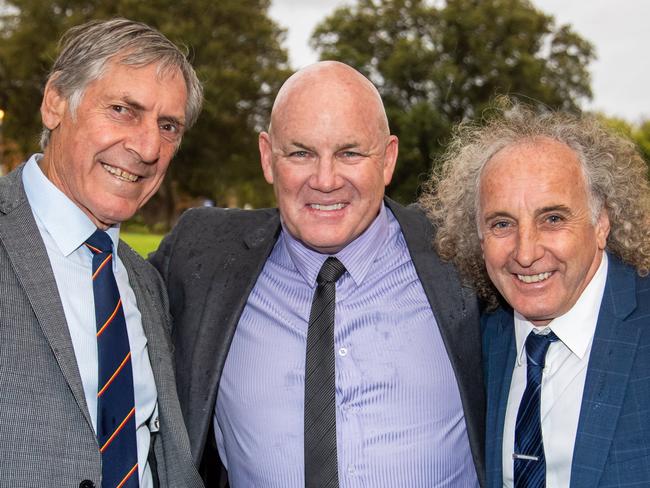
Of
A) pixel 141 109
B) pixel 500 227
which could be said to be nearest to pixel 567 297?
pixel 500 227

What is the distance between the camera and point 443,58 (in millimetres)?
25609

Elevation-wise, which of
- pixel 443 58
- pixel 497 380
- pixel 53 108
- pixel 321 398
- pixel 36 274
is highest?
pixel 443 58

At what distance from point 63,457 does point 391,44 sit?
26107 millimetres

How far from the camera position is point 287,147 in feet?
9.87

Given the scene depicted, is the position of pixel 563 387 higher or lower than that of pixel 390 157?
lower

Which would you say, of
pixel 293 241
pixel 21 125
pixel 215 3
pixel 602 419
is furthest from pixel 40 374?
pixel 215 3

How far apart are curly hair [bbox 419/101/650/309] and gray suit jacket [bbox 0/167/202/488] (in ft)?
5.30

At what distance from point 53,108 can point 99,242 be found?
56 centimetres

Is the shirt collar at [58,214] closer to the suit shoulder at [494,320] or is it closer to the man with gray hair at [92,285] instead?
the man with gray hair at [92,285]

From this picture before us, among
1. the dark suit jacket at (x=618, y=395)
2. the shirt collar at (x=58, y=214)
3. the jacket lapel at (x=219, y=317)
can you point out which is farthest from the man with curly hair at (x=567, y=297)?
the shirt collar at (x=58, y=214)

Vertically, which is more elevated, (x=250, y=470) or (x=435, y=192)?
(x=435, y=192)

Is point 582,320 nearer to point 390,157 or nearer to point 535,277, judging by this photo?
point 535,277

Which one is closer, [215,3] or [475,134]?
[475,134]

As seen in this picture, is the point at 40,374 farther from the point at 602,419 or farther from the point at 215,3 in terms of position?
the point at 215,3
